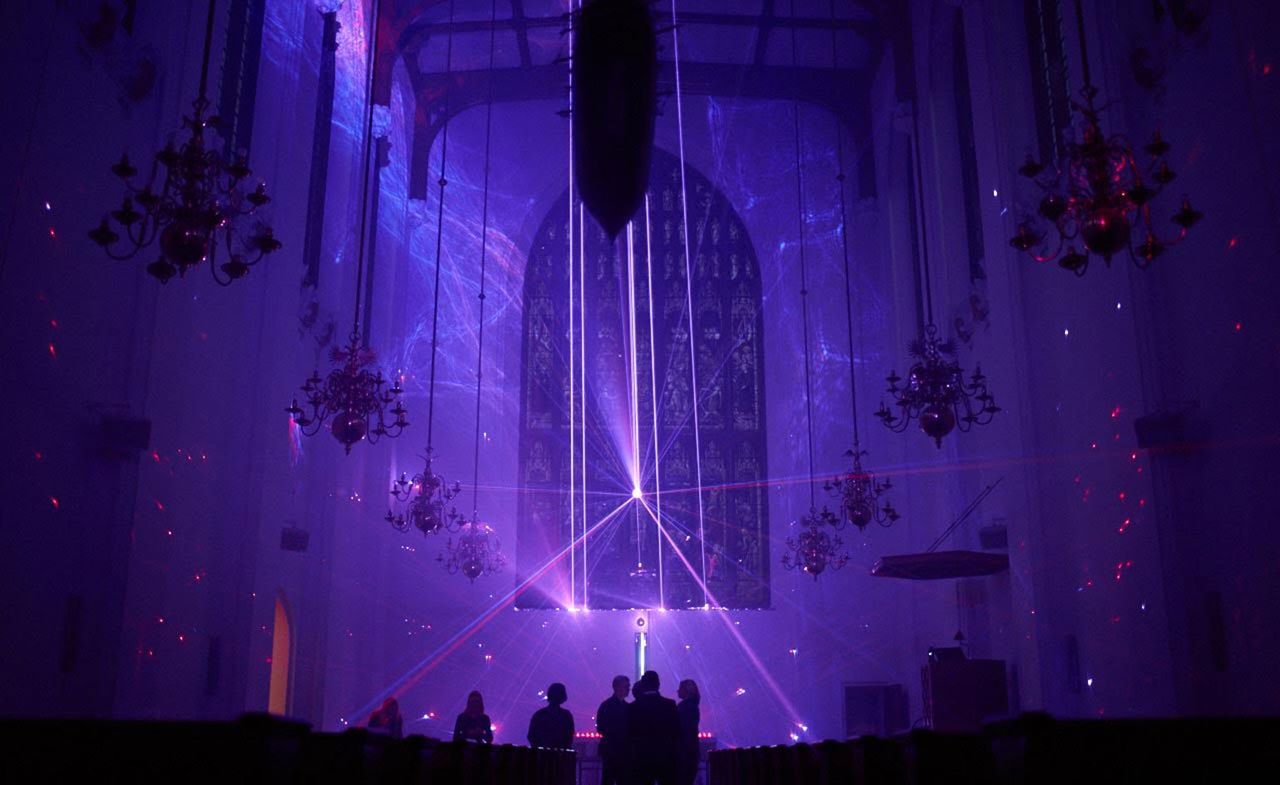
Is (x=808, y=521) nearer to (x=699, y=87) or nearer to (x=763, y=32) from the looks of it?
(x=763, y=32)

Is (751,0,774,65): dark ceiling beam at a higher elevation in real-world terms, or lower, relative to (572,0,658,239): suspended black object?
higher

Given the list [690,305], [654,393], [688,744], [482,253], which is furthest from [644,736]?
[690,305]

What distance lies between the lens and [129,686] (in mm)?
7047

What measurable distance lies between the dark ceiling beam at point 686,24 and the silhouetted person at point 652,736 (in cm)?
1061

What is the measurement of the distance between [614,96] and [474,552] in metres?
10.7

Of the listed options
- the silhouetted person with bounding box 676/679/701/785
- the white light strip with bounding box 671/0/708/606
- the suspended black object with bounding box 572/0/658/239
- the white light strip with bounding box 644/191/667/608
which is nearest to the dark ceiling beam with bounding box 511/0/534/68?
the white light strip with bounding box 671/0/708/606

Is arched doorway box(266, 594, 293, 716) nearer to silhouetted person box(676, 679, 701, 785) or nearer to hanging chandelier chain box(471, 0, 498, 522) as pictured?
hanging chandelier chain box(471, 0, 498, 522)

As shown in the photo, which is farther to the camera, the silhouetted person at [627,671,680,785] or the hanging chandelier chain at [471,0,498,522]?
the hanging chandelier chain at [471,0,498,522]

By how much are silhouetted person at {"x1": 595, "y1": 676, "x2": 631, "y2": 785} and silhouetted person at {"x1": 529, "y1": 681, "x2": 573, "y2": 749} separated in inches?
24.8

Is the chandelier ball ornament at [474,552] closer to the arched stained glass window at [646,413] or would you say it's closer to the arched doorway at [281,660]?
the arched stained glass window at [646,413]

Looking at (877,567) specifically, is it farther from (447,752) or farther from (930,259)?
(447,752)

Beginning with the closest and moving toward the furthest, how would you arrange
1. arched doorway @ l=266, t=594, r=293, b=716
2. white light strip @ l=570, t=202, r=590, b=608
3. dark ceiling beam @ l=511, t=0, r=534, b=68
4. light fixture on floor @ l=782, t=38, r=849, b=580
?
arched doorway @ l=266, t=594, r=293, b=716, light fixture on floor @ l=782, t=38, r=849, b=580, dark ceiling beam @ l=511, t=0, r=534, b=68, white light strip @ l=570, t=202, r=590, b=608

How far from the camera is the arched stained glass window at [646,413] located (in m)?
15.9

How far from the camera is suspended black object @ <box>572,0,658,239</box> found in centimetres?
321
